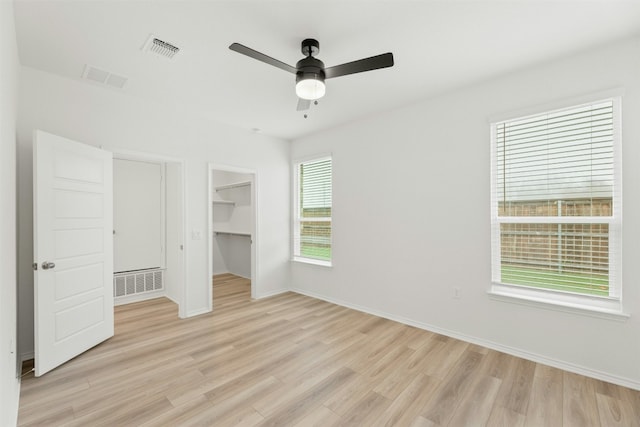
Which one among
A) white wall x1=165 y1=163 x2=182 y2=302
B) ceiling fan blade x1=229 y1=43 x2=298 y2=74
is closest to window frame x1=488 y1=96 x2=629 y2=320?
ceiling fan blade x1=229 y1=43 x2=298 y2=74

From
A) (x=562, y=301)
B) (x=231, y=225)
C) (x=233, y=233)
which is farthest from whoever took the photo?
(x=231, y=225)

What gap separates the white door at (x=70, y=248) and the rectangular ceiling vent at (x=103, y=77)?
0.70 m

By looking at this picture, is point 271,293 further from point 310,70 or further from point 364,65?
point 364,65

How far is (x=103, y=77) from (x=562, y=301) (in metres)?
5.00

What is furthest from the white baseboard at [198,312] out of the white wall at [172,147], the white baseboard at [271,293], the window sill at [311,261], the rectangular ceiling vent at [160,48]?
the rectangular ceiling vent at [160,48]

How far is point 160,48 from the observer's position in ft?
8.02

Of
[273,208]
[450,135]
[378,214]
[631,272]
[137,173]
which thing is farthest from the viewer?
[273,208]

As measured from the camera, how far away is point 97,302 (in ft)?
10.1

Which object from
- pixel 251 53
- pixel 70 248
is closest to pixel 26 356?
pixel 70 248

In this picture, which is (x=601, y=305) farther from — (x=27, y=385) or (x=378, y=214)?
(x=27, y=385)

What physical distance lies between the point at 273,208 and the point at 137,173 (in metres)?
2.27

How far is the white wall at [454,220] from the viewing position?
2.38m

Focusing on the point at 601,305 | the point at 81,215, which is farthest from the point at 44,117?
the point at 601,305

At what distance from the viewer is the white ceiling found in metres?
2.01
